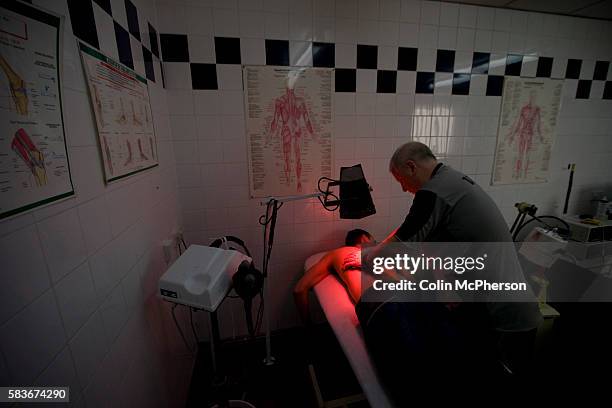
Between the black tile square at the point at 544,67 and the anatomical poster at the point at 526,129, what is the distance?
0.04 metres

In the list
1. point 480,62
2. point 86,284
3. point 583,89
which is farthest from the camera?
point 583,89

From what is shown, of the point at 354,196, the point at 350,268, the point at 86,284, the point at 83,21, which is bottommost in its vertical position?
the point at 350,268

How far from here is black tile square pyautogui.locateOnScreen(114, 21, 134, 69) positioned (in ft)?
3.16

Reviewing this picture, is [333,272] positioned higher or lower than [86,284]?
lower

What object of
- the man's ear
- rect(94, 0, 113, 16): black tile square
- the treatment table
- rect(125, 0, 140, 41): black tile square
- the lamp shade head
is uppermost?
rect(125, 0, 140, 41): black tile square

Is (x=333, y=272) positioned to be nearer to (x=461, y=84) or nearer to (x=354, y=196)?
(x=354, y=196)

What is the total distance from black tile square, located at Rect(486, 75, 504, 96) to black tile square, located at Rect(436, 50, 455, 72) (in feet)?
1.10

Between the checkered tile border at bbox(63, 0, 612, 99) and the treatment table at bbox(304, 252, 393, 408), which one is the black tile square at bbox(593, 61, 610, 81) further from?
the treatment table at bbox(304, 252, 393, 408)

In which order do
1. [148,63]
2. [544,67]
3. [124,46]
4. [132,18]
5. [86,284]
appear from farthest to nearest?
1. [544,67]
2. [148,63]
3. [132,18]
4. [124,46]
5. [86,284]

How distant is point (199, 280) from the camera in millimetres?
909

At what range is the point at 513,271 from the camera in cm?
118

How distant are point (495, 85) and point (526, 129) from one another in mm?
457

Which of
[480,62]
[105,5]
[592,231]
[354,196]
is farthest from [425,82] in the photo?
[105,5]

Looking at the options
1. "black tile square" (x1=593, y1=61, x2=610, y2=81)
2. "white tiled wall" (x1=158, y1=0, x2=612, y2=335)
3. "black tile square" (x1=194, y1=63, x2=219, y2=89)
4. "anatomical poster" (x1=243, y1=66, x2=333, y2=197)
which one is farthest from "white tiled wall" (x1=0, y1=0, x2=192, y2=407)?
"black tile square" (x1=593, y1=61, x2=610, y2=81)
